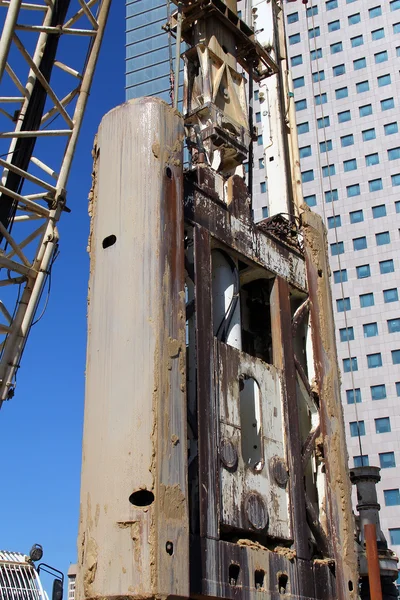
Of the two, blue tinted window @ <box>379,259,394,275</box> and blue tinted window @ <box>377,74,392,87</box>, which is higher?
blue tinted window @ <box>377,74,392,87</box>

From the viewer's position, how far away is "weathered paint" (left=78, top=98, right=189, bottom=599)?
6.70m

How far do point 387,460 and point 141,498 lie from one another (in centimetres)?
5413

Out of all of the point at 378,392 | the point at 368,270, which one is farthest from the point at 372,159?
the point at 378,392

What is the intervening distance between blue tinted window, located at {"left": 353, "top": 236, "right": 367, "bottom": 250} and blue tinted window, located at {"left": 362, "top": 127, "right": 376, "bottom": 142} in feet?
31.3

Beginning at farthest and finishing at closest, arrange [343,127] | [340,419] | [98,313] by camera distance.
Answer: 1. [343,127]
2. [340,419]
3. [98,313]

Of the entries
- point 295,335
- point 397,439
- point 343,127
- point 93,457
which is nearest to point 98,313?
point 93,457

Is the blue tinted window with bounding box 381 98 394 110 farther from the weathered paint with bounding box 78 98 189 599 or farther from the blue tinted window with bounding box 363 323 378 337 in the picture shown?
the weathered paint with bounding box 78 98 189 599

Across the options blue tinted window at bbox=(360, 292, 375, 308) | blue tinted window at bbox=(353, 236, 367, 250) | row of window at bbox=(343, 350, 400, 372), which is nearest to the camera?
row of window at bbox=(343, 350, 400, 372)

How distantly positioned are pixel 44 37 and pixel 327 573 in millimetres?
12992

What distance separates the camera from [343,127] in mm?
72062

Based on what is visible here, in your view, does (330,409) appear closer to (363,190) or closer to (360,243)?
(360,243)

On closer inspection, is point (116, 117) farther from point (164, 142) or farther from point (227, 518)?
point (227, 518)

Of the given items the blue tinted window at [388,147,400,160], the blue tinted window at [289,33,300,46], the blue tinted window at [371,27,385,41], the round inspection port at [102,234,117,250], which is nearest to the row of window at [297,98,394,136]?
the blue tinted window at [388,147,400,160]

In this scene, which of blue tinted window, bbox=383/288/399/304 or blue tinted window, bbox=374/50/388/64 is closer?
blue tinted window, bbox=383/288/399/304
